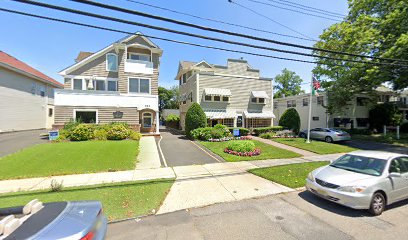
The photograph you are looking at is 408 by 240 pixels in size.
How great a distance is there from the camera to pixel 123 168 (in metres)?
8.77

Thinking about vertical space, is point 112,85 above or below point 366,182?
above

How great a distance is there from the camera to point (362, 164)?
225 inches

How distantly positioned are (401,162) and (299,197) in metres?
3.29

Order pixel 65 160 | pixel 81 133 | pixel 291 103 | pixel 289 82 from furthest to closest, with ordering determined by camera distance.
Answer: pixel 289 82 < pixel 291 103 < pixel 81 133 < pixel 65 160

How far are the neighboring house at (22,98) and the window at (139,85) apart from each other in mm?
12544

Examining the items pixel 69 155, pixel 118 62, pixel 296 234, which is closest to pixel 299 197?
pixel 296 234

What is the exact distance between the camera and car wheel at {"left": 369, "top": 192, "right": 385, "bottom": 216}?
4.71 meters

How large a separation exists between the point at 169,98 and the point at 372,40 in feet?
152

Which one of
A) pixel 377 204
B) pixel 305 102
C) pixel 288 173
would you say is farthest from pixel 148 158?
pixel 305 102

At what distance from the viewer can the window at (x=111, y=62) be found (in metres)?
19.7

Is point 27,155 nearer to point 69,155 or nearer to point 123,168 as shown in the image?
point 69,155

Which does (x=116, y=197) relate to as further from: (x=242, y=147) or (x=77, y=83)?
(x=77, y=83)

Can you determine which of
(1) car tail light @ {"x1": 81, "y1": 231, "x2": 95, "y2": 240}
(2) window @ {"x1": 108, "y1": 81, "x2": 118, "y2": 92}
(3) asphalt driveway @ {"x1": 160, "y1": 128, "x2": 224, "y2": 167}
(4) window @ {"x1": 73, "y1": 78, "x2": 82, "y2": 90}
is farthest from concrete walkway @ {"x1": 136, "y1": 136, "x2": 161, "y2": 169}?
(4) window @ {"x1": 73, "y1": 78, "x2": 82, "y2": 90}

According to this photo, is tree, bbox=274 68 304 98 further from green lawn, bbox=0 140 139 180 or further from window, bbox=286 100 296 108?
green lawn, bbox=0 140 139 180
